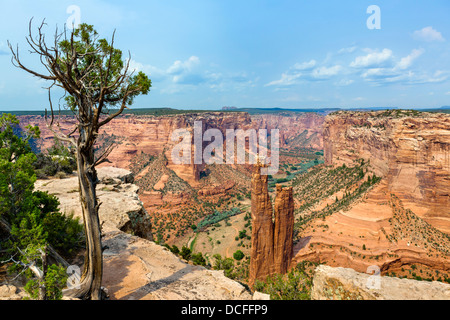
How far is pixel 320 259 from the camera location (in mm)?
33281

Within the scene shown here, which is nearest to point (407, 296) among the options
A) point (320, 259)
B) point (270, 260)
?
point (270, 260)

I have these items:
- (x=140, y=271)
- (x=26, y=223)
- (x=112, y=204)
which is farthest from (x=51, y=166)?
(x=140, y=271)

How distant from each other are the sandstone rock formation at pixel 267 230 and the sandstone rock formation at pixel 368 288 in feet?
70.8

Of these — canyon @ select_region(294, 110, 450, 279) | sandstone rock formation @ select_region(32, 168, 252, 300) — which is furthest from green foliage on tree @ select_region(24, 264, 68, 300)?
canyon @ select_region(294, 110, 450, 279)

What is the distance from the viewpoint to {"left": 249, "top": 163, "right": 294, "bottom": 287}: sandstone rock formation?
3000 centimetres

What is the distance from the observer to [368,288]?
683 cm

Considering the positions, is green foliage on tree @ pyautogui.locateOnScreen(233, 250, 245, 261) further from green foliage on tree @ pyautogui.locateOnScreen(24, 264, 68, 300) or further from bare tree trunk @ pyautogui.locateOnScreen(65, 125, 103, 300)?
green foliage on tree @ pyautogui.locateOnScreen(24, 264, 68, 300)

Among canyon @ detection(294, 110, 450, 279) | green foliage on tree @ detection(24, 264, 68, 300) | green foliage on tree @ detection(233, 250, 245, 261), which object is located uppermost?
green foliage on tree @ detection(24, 264, 68, 300)

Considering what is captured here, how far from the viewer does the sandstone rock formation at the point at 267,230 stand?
30.0 m

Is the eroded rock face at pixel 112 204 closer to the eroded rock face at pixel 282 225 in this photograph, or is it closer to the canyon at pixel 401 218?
the eroded rock face at pixel 282 225

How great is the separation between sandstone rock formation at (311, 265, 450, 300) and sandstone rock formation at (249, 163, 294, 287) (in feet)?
70.8

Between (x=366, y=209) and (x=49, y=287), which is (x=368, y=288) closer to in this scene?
(x=49, y=287)
